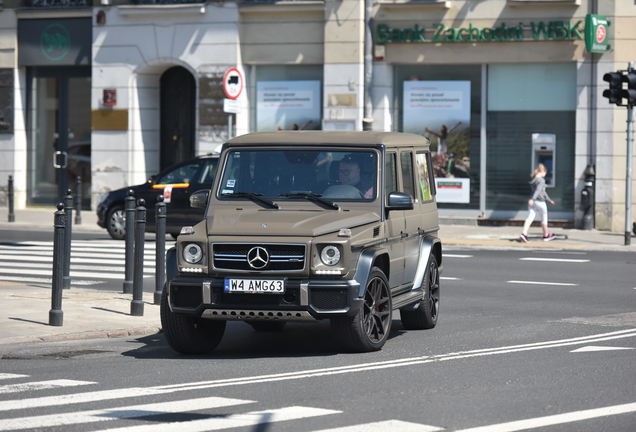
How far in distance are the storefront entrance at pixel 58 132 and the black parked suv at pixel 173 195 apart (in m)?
8.14

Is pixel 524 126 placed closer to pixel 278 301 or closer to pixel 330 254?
pixel 330 254

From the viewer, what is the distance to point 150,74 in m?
28.5

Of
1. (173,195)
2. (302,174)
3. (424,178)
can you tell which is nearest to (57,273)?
(302,174)

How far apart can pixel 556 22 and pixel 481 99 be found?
2547mm

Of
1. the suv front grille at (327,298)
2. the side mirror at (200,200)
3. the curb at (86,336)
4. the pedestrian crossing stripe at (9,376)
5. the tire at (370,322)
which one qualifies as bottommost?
the curb at (86,336)

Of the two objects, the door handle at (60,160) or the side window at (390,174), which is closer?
the side window at (390,174)

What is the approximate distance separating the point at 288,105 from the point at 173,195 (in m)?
7.92

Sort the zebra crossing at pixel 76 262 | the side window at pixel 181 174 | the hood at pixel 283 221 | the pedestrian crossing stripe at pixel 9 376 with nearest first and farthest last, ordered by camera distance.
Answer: the pedestrian crossing stripe at pixel 9 376, the hood at pixel 283 221, the zebra crossing at pixel 76 262, the side window at pixel 181 174

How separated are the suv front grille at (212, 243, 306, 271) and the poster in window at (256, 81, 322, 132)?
60.9 ft

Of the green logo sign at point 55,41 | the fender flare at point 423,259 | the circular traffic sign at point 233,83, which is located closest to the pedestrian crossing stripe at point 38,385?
the fender flare at point 423,259

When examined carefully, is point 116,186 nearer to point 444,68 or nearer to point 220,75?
point 220,75

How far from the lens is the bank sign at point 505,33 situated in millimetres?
24125

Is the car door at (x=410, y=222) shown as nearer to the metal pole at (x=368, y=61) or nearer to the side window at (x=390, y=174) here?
the side window at (x=390, y=174)

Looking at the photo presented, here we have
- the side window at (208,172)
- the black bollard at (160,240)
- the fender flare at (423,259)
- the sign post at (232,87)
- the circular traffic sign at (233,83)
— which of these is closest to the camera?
the fender flare at (423,259)
